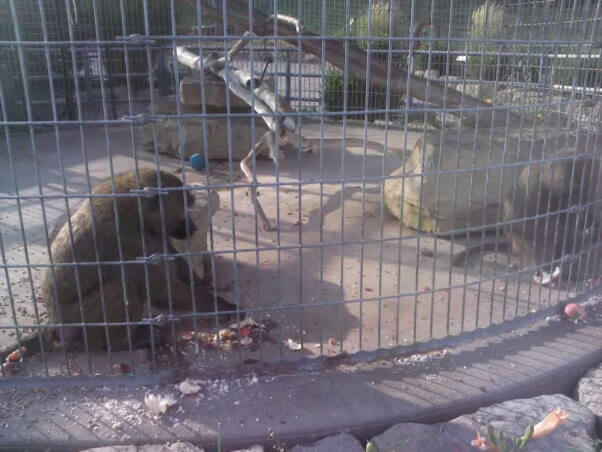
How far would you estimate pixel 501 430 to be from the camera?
8.45 feet

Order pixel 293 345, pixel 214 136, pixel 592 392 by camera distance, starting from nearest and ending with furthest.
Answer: pixel 592 392 → pixel 293 345 → pixel 214 136

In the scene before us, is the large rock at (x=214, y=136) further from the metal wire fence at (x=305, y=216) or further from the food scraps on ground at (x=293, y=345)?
the food scraps on ground at (x=293, y=345)

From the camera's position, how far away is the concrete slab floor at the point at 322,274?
304 centimetres

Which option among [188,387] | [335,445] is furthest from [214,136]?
[335,445]

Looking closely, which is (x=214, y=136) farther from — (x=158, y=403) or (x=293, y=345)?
(x=158, y=403)

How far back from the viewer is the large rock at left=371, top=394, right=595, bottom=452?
2.51 m

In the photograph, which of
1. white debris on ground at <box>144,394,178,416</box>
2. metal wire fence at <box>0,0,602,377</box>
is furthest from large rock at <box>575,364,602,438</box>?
white debris on ground at <box>144,394,178,416</box>

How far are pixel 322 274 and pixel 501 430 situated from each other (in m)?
1.35

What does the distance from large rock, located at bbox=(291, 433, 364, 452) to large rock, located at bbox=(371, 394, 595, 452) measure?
0.31ft

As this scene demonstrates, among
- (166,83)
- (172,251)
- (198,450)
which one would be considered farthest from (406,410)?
(166,83)

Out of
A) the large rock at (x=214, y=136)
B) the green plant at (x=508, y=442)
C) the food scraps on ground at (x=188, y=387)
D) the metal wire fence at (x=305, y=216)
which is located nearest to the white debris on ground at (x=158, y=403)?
the food scraps on ground at (x=188, y=387)

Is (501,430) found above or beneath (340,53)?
beneath

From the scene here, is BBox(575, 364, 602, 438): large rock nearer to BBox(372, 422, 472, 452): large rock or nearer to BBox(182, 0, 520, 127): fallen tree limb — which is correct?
BBox(372, 422, 472, 452): large rock

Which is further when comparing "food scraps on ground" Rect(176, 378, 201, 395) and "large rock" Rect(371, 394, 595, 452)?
"food scraps on ground" Rect(176, 378, 201, 395)
